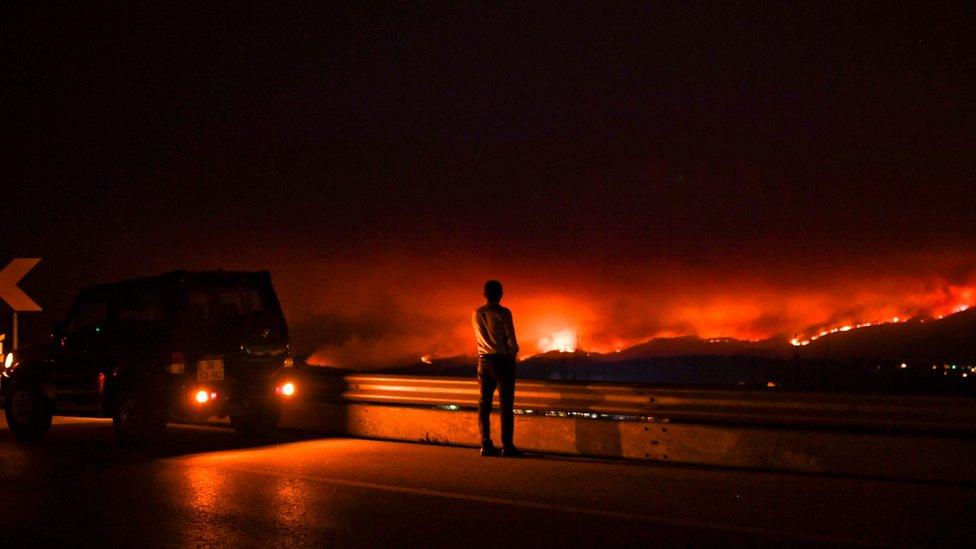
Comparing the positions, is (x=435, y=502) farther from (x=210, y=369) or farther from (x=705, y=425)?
(x=210, y=369)

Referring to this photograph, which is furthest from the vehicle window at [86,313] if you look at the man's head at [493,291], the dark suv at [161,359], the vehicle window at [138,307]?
the man's head at [493,291]

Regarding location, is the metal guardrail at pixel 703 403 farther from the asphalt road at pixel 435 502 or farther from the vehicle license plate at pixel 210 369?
the vehicle license plate at pixel 210 369

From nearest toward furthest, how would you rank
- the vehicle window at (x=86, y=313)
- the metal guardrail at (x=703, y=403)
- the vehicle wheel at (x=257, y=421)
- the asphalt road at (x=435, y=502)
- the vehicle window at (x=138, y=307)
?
1. the asphalt road at (x=435, y=502)
2. the metal guardrail at (x=703, y=403)
3. the vehicle window at (x=138, y=307)
4. the vehicle window at (x=86, y=313)
5. the vehicle wheel at (x=257, y=421)

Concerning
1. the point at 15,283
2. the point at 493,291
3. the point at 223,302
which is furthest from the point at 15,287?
the point at 493,291

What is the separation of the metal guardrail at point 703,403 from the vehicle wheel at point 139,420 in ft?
9.06

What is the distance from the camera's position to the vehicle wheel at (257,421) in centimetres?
1338

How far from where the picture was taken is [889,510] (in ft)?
26.1

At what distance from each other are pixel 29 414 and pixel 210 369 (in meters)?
3.00

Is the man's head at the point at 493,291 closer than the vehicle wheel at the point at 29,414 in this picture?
Yes

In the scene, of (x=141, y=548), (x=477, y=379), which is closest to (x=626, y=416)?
(x=477, y=379)

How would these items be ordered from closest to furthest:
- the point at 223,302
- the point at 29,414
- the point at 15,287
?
the point at 223,302
the point at 29,414
the point at 15,287

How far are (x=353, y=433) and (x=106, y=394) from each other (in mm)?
3295

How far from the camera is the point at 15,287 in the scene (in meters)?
17.2

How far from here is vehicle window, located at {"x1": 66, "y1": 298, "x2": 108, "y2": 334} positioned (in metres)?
13.2
